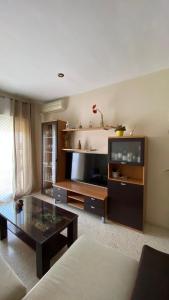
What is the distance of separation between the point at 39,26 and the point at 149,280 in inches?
88.7

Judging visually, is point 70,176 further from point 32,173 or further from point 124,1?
point 124,1

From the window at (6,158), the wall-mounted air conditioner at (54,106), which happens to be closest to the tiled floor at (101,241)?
the window at (6,158)

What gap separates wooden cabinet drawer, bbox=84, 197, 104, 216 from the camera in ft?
8.23

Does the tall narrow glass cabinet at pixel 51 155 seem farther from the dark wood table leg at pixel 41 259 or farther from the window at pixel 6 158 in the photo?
the dark wood table leg at pixel 41 259

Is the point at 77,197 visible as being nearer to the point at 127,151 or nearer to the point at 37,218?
the point at 37,218

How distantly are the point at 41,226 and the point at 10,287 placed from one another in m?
0.75

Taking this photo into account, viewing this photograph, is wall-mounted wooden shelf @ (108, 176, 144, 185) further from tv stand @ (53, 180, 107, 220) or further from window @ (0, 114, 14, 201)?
window @ (0, 114, 14, 201)

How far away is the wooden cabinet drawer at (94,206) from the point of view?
8.23ft

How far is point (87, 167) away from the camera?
3.04 meters

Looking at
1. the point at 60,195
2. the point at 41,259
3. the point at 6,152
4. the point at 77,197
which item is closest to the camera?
A: the point at 41,259

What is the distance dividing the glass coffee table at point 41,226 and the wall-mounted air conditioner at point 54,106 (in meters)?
2.16

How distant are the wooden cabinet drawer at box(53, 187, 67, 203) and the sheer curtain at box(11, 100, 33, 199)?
101cm

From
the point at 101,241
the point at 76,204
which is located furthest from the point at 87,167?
the point at 101,241

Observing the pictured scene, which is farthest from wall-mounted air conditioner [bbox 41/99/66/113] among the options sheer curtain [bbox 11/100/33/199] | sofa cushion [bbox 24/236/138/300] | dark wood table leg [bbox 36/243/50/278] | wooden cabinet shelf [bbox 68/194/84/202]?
sofa cushion [bbox 24/236/138/300]
